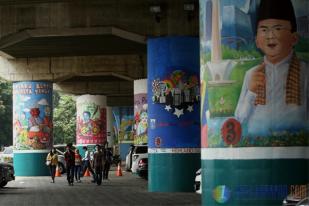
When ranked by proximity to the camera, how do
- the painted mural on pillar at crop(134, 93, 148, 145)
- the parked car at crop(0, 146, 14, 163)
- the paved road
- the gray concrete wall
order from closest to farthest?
the paved road, the gray concrete wall, the painted mural on pillar at crop(134, 93, 148, 145), the parked car at crop(0, 146, 14, 163)

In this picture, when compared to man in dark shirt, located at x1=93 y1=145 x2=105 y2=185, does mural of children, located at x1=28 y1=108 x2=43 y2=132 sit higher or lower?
higher

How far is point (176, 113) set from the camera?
26.5 m

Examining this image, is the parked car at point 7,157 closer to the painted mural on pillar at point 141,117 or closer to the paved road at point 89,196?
the painted mural on pillar at point 141,117

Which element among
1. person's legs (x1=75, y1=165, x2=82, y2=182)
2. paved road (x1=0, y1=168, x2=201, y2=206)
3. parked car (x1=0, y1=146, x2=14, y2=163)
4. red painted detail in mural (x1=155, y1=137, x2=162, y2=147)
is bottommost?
paved road (x1=0, y1=168, x2=201, y2=206)

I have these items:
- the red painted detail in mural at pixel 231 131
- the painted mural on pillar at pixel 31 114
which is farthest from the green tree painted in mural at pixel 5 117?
the red painted detail in mural at pixel 231 131

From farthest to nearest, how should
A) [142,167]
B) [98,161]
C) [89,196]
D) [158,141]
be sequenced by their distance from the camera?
[142,167] < [98,161] < [158,141] < [89,196]

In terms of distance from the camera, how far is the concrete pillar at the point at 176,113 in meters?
26.4

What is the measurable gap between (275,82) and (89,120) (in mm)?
42907

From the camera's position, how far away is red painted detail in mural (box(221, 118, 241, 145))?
15398mm

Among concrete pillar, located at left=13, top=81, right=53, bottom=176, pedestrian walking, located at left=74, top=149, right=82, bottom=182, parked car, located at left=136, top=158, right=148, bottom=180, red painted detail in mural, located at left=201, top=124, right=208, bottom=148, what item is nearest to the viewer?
red painted detail in mural, located at left=201, top=124, right=208, bottom=148

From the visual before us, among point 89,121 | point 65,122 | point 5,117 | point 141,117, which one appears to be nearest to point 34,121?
point 141,117

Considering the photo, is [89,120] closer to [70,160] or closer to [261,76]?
[70,160]

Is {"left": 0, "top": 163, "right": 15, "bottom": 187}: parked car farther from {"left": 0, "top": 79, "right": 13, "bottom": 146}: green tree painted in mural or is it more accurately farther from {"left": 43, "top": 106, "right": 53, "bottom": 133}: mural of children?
{"left": 0, "top": 79, "right": 13, "bottom": 146}: green tree painted in mural

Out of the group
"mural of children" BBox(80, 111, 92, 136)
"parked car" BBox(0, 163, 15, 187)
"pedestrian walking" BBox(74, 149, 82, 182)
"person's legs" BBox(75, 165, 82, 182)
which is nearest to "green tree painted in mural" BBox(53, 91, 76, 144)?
"mural of children" BBox(80, 111, 92, 136)
